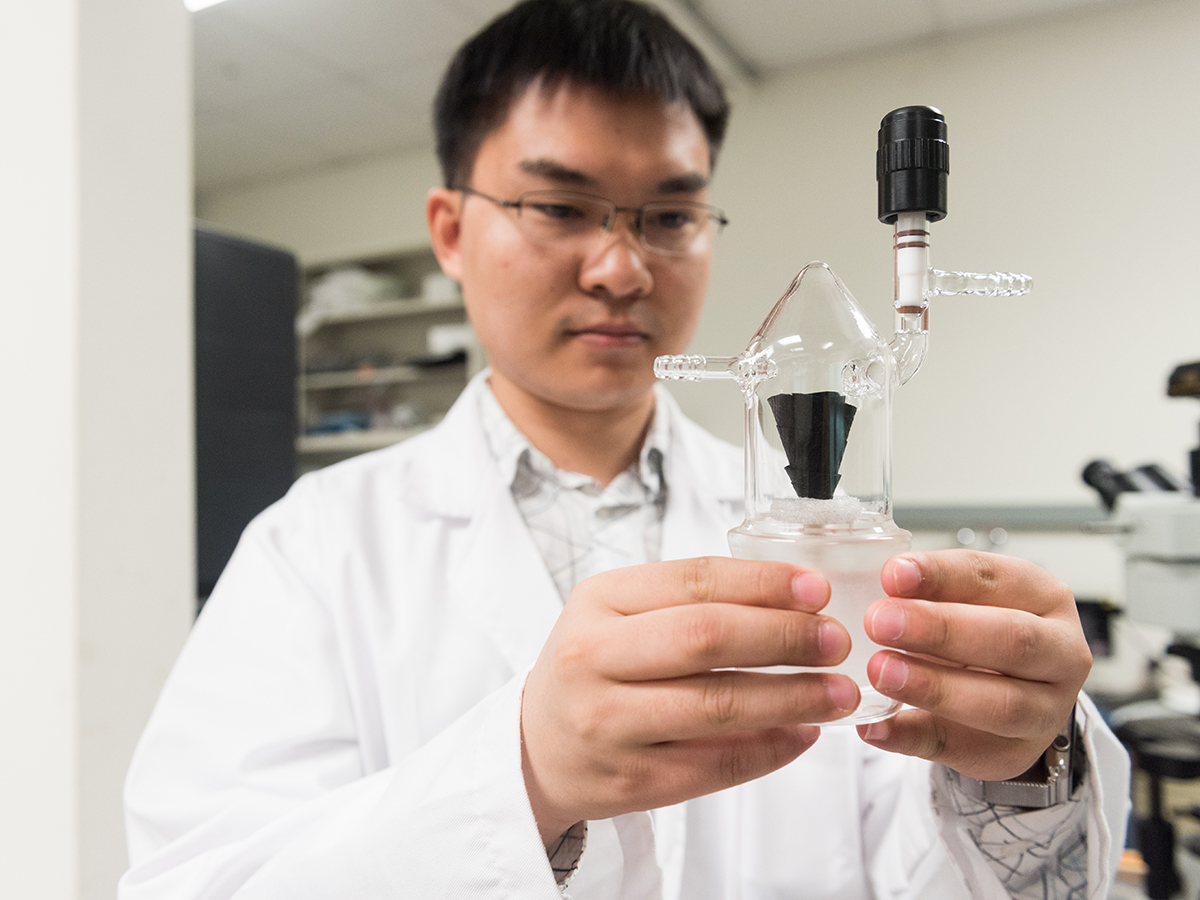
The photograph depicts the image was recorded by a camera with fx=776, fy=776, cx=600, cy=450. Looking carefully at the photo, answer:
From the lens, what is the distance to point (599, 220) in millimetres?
807

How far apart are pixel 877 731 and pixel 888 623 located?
Result: 9cm

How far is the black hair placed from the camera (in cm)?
86

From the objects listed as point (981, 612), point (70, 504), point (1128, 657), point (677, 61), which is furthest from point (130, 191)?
point (1128, 657)

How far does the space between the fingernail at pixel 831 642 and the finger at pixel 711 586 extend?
1 centimetres

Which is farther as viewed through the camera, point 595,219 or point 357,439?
point 357,439

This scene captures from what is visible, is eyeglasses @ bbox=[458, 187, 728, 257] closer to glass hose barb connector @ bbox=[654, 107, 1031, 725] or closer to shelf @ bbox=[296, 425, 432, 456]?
glass hose barb connector @ bbox=[654, 107, 1031, 725]

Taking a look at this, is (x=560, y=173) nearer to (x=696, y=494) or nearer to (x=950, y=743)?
(x=696, y=494)

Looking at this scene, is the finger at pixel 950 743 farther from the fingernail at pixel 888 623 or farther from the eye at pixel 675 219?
the eye at pixel 675 219

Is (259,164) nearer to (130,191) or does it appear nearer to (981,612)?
(130,191)

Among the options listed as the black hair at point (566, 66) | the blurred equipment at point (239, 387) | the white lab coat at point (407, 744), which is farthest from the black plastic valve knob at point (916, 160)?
the blurred equipment at point (239, 387)

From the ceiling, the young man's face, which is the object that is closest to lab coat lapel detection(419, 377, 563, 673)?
the young man's face

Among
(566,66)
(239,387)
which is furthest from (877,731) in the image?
(239,387)

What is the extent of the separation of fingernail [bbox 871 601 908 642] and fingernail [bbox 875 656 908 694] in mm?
19

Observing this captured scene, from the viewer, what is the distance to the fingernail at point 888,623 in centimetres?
39
